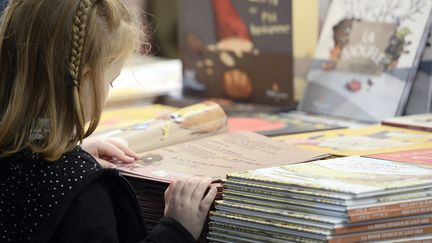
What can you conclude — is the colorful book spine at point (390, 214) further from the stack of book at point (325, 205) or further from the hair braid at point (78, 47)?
the hair braid at point (78, 47)

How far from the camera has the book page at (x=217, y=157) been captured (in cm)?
142

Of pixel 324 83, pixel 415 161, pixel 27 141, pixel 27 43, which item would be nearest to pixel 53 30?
pixel 27 43

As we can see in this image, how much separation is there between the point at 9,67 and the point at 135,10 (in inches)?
10.6

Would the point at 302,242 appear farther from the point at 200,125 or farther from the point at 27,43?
the point at 200,125

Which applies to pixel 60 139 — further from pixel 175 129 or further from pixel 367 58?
pixel 367 58

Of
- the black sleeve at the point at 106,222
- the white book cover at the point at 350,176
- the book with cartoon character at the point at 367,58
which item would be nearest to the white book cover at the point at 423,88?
the book with cartoon character at the point at 367,58

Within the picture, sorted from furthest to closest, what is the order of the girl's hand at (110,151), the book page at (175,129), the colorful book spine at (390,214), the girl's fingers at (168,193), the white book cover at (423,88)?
the white book cover at (423,88), the book page at (175,129), the girl's hand at (110,151), the girl's fingers at (168,193), the colorful book spine at (390,214)

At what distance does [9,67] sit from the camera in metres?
1.31

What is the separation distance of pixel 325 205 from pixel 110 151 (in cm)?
58

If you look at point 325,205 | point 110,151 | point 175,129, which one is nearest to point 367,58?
point 175,129

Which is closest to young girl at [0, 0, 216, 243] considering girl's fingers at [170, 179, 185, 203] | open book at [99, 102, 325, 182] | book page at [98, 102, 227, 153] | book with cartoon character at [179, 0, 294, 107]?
girl's fingers at [170, 179, 185, 203]

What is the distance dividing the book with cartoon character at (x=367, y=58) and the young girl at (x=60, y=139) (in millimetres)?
787

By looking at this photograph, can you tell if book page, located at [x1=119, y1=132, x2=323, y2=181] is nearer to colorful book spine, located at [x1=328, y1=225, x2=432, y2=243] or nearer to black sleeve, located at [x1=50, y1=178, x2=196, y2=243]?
black sleeve, located at [x1=50, y1=178, x2=196, y2=243]

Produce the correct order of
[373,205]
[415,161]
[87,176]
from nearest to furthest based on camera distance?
[373,205]
[87,176]
[415,161]
